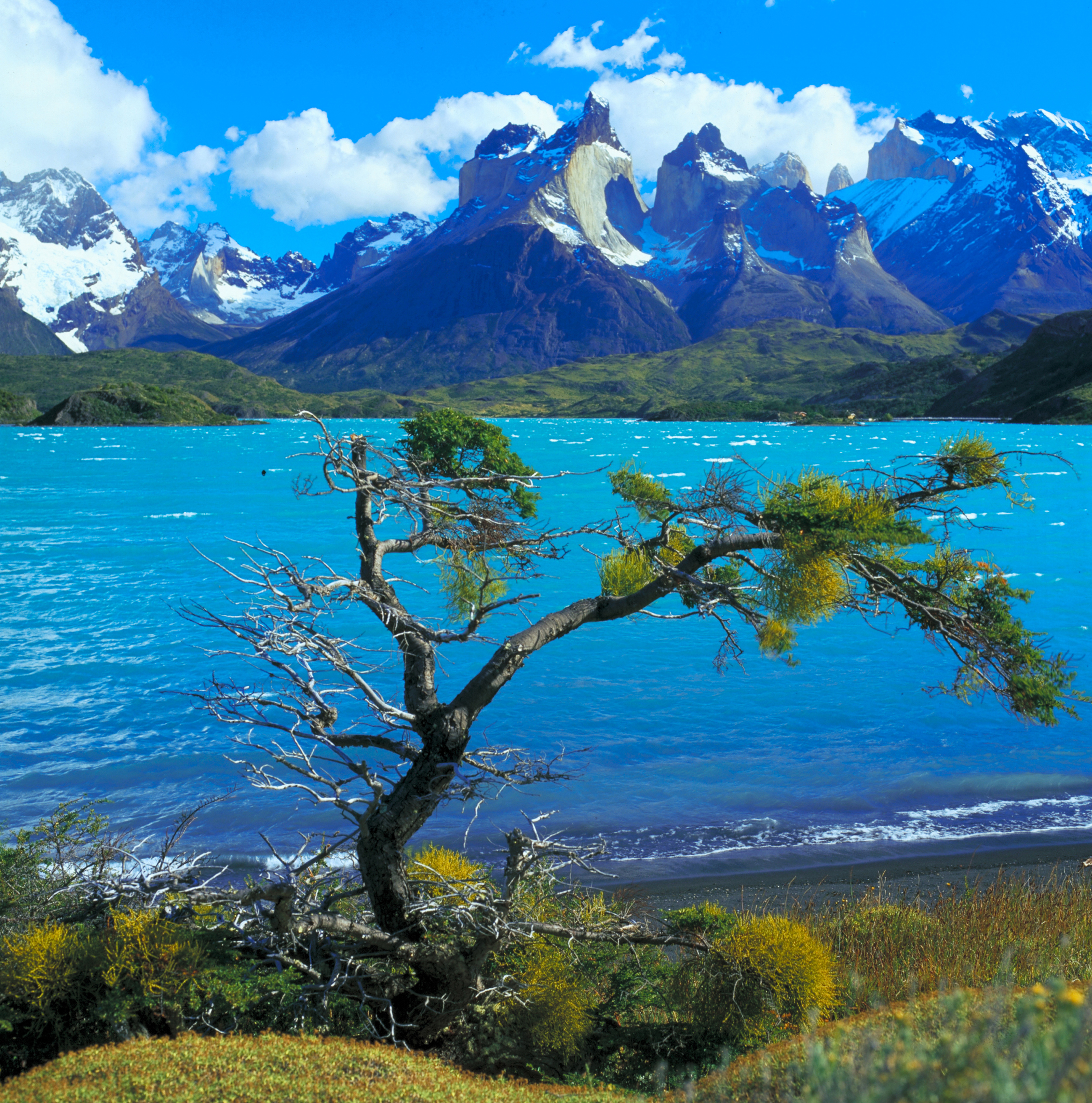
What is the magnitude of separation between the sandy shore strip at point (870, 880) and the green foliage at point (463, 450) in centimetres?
634

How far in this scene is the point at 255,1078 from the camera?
4.96 metres

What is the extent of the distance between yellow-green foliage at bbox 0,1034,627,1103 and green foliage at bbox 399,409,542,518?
19.3 feet

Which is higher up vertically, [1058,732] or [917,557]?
[917,557]

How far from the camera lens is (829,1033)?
15.4 ft

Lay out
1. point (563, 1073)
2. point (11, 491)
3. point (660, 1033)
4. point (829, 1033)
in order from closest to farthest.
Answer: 1. point (829, 1033)
2. point (563, 1073)
3. point (660, 1033)
4. point (11, 491)

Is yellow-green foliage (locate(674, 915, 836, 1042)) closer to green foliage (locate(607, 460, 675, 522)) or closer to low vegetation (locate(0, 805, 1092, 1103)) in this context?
low vegetation (locate(0, 805, 1092, 1103))

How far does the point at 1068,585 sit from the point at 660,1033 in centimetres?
4411

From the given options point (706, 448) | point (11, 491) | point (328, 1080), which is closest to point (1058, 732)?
point (328, 1080)

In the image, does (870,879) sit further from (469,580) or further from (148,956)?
(148,956)

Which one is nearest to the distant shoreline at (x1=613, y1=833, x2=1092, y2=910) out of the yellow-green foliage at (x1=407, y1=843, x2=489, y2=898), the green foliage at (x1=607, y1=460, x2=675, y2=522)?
the yellow-green foliage at (x1=407, y1=843, x2=489, y2=898)

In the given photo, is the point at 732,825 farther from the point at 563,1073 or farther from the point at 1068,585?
the point at 1068,585

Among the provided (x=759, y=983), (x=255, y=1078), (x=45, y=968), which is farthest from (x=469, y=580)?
→ (x=255, y=1078)

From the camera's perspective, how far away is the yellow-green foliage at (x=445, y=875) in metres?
7.61

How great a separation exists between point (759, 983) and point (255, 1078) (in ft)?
15.7
